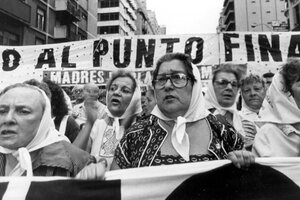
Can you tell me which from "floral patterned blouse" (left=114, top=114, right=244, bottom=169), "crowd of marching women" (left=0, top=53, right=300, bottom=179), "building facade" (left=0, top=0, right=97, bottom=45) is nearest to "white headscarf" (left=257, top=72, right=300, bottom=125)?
"crowd of marching women" (left=0, top=53, right=300, bottom=179)

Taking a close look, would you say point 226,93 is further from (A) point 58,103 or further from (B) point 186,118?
(A) point 58,103

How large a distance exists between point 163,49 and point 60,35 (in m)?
20.7

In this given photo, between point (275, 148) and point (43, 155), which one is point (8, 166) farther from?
point (275, 148)

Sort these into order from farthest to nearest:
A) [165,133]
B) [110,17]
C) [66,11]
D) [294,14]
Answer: [110,17], [294,14], [66,11], [165,133]

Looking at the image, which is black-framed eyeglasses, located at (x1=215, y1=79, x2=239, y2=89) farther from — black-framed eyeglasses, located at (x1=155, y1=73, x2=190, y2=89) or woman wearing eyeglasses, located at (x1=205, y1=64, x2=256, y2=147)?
black-framed eyeglasses, located at (x1=155, y1=73, x2=190, y2=89)

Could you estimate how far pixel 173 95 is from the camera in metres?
1.92

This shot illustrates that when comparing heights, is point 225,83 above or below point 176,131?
above

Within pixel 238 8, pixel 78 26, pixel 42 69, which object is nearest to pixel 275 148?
pixel 42 69

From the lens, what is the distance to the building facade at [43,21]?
17.8 metres

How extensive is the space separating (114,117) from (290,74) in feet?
5.18

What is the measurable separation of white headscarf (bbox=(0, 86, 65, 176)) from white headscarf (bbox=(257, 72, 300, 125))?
50.8 inches

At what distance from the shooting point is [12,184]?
5.25 ft

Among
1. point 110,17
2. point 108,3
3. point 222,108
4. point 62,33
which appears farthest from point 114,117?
point 108,3

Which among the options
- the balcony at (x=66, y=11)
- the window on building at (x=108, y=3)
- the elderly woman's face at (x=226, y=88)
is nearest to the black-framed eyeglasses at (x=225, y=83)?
the elderly woman's face at (x=226, y=88)
